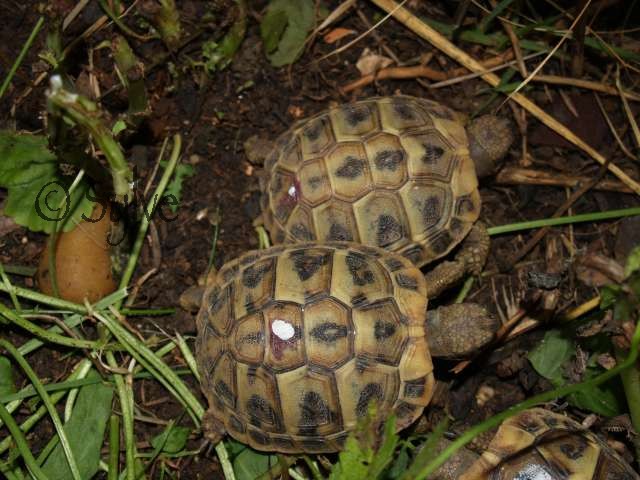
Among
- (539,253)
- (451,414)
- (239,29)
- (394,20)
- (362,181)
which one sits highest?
(239,29)

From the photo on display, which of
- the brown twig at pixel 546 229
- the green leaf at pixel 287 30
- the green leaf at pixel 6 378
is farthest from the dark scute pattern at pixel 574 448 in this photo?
the green leaf at pixel 6 378

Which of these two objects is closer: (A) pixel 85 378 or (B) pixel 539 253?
(A) pixel 85 378

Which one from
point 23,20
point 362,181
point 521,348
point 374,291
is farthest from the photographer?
point 23,20

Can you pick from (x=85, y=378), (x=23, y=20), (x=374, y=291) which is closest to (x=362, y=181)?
(x=374, y=291)

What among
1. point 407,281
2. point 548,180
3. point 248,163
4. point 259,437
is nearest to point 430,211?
point 407,281

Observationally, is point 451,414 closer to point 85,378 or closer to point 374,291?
point 374,291

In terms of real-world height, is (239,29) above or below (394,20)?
above
